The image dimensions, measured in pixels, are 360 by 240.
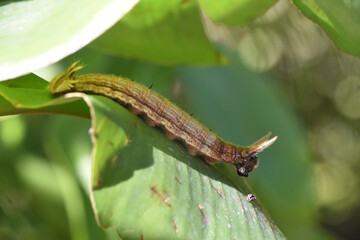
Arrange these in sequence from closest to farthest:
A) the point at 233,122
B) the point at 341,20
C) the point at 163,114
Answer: the point at 341,20 < the point at 163,114 < the point at 233,122

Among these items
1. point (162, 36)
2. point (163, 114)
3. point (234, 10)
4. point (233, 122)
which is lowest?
point (233, 122)

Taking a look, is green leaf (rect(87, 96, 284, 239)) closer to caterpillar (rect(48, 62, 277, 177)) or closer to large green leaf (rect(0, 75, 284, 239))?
large green leaf (rect(0, 75, 284, 239))

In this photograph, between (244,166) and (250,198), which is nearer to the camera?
(250,198)

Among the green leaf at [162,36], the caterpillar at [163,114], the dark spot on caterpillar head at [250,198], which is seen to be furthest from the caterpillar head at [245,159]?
the green leaf at [162,36]

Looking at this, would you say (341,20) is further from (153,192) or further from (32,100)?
(32,100)

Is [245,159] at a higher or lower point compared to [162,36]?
lower

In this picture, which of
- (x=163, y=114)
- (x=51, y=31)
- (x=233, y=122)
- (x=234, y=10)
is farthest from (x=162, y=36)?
(x=51, y=31)
